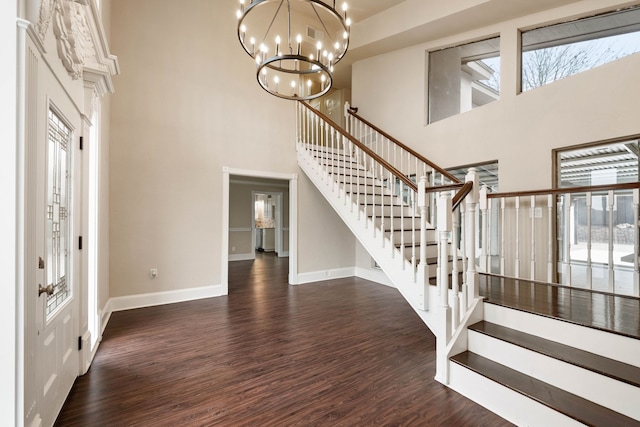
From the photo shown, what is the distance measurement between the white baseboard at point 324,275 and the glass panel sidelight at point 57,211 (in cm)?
370

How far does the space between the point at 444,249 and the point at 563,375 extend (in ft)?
3.39

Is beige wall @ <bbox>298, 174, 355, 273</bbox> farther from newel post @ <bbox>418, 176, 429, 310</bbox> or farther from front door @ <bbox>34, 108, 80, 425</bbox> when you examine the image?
front door @ <bbox>34, 108, 80, 425</bbox>

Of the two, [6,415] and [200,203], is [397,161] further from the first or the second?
[6,415]

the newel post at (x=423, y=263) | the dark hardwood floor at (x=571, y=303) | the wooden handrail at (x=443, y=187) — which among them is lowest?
A: the dark hardwood floor at (x=571, y=303)

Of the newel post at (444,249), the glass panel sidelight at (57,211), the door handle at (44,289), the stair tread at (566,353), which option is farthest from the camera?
the newel post at (444,249)

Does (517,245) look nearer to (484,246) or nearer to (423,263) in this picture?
(484,246)

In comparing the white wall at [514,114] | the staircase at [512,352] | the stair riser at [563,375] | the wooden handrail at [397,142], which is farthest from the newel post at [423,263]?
the white wall at [514,114]

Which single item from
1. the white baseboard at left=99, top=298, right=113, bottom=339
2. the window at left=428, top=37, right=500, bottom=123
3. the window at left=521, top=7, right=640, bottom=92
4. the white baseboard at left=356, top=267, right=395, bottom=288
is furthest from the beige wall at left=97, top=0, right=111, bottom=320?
the window at left=521, top=7, right=640, bottom=92

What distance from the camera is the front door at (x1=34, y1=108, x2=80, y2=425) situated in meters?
1.58

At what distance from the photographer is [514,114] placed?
150 inches

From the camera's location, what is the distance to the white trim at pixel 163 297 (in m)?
3.86

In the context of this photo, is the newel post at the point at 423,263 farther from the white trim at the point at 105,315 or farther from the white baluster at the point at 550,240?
the white trim at the point at 105,315

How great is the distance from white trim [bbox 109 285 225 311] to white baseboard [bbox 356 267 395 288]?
2.78 m

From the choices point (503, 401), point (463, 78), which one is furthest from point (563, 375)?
point (463, 78)
